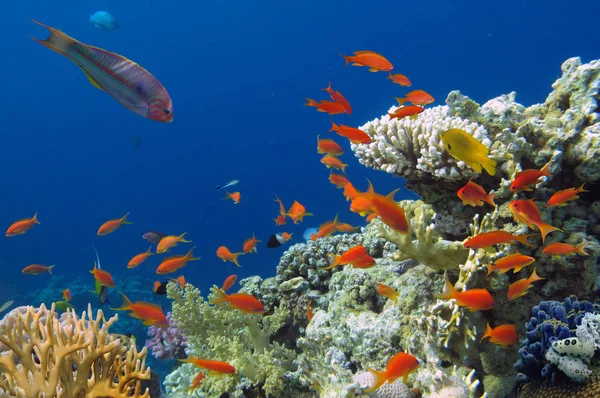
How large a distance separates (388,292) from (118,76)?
138 inches

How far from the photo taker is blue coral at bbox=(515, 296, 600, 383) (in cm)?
265

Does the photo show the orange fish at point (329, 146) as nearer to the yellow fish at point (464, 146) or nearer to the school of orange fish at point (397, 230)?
the school of orange fish at point (397, 230)

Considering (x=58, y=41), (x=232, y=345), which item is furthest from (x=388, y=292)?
Answer: (x=58, y=41)

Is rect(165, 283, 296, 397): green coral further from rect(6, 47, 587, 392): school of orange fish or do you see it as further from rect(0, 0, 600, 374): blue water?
rect(0, 0, 600, 374): blue water

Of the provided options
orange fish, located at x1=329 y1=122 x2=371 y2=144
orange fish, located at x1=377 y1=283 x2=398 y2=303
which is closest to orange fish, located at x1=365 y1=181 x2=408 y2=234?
orange fish, located at x1=377 y1=283 x2=398 y2=303

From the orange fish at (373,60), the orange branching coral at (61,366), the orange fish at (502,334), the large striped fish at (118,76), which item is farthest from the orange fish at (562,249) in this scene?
the orange branching coral at (61,366)

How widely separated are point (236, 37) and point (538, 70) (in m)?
69.5

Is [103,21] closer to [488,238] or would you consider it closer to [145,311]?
[145,311]

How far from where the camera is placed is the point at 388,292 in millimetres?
4273

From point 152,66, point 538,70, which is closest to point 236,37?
point 152,66

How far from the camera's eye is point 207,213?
273ft

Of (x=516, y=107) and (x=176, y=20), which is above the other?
(x=176, y=20)

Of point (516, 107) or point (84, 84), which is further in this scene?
point (84, 84)

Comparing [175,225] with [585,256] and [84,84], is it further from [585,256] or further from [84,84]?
[585,256]
